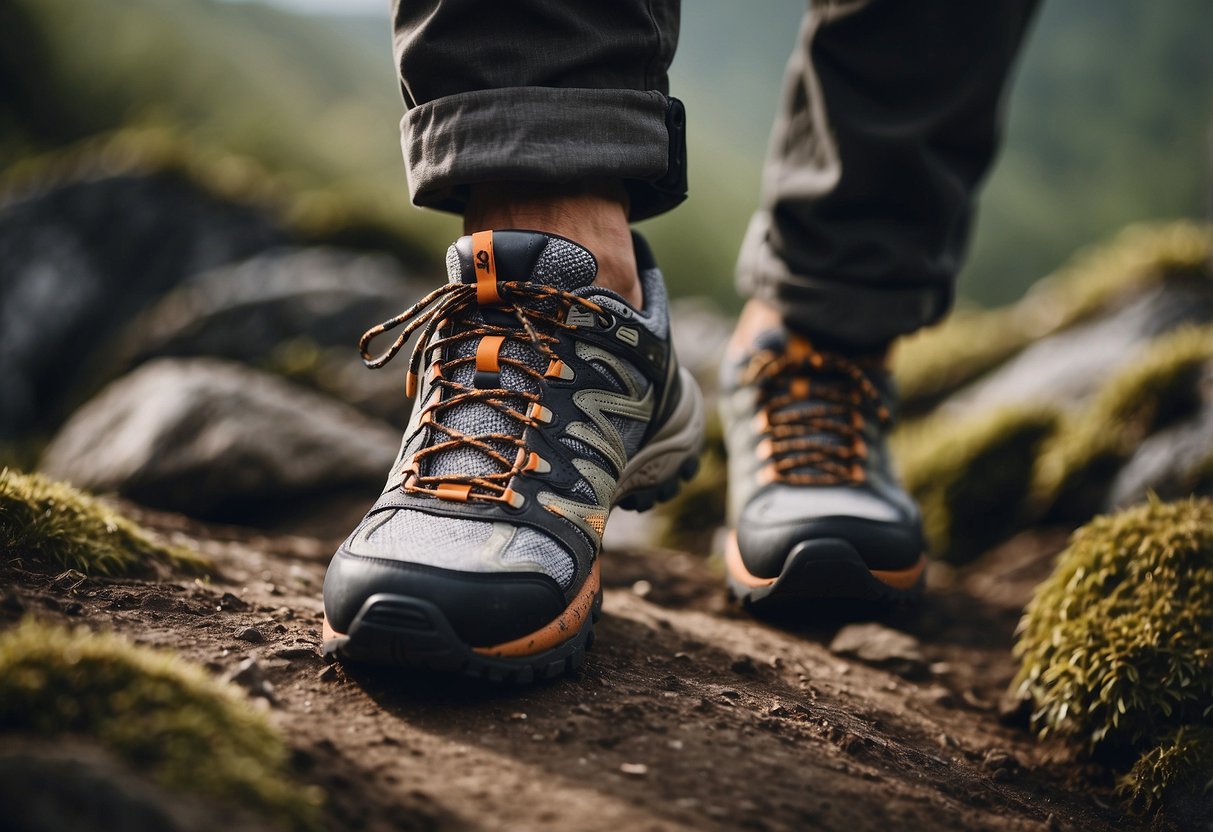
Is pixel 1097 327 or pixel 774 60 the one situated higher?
pixel 774 60

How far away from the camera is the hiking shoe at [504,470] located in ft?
4.10

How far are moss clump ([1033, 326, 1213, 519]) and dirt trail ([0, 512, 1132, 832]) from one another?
1221 mm

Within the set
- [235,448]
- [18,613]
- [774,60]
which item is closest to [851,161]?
[18,613]

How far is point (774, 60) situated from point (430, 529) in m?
11.4

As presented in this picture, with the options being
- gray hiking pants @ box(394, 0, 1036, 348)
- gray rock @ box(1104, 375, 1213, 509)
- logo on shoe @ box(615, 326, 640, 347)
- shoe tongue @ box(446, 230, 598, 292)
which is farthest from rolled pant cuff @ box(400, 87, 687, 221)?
gray rock @ box(1104, 375, 1213, 509)

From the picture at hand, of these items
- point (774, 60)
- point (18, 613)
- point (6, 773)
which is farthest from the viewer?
point (774, 60)

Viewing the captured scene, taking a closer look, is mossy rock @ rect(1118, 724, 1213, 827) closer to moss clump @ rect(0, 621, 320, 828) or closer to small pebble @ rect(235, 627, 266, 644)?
moss clump @ rect(0, 621, 320, 828)

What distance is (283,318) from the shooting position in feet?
18.3

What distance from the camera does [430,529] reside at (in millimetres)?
1345

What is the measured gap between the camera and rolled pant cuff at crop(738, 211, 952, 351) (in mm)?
2129

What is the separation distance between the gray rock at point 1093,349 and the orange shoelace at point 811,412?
6.08 feet

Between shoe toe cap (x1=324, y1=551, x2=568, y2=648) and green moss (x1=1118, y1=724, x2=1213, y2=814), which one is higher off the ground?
shoe toe cap (x1=324, y1=551, x2=568, y2=648)

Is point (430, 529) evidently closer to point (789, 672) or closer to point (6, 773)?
point (6, 773)

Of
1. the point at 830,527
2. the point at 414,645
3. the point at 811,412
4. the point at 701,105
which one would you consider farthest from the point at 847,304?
the point at 701,105
